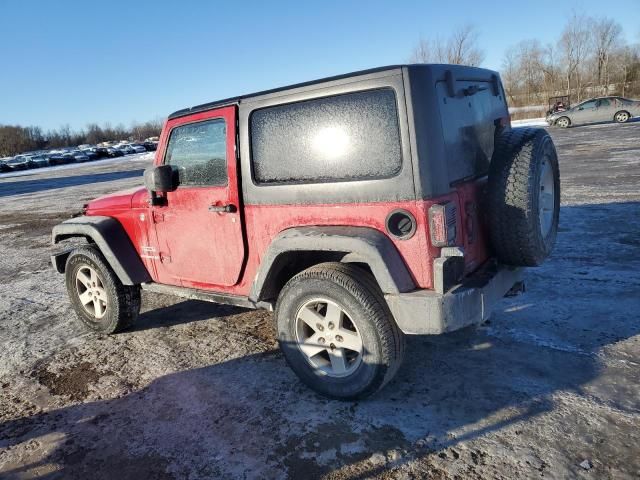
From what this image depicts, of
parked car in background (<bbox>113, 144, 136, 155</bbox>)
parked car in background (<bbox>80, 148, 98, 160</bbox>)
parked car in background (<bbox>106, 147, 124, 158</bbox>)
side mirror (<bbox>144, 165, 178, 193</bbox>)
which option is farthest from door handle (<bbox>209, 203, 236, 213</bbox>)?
parked car in background (<bbox>113, 144, 136, 155</bbox>)

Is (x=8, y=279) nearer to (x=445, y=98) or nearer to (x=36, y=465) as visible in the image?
(x=36, y=465)

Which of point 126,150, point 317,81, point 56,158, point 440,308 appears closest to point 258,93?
point 317,81

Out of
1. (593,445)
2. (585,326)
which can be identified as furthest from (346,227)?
(585,326)

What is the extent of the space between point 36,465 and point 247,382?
4.55 ft

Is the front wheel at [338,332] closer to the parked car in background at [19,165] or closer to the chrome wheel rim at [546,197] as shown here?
the chrome wheel rim at [546,197]

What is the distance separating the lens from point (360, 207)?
118 inches

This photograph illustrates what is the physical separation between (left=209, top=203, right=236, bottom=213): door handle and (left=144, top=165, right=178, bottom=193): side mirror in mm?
490

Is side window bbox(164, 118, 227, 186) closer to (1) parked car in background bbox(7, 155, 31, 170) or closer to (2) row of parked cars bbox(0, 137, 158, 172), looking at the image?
(2) row of parked cars bbox(0, 137, 158, 172)

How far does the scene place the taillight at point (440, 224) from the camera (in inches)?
108

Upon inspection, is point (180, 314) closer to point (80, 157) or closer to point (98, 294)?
point (98, 294)

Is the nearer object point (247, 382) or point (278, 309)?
point (278, 309)

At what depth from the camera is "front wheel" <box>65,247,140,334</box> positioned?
456 cm

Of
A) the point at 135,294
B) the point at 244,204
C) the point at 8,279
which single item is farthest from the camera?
the point at 8,279

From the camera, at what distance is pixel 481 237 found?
3.29 metres
